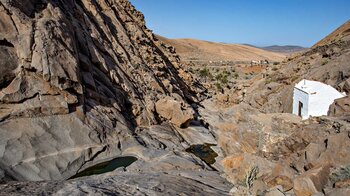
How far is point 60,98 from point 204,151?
34.6 feet

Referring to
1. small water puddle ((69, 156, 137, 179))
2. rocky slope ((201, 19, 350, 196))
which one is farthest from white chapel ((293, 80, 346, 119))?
small water puddle ((69, 156, 137, 179))

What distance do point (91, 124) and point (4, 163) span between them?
18.7ft

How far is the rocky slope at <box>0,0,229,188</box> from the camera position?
17.1 m

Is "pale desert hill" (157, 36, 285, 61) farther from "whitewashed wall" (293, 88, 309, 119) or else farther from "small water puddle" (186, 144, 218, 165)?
"whitewashed wall" (293, 88, 309, 119)

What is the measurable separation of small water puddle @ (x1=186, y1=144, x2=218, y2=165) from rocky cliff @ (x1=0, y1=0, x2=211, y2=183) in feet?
8.71

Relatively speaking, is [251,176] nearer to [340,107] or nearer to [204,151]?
[340,107]

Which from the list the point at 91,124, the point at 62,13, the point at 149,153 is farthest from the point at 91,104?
the point at 62,13

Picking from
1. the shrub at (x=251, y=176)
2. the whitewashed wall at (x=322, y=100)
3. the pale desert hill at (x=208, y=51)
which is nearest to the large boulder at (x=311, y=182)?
the shrub at (x=251, y=176)

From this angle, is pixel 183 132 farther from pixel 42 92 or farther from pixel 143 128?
pixel 42 92

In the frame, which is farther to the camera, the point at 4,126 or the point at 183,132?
the point at 183,132

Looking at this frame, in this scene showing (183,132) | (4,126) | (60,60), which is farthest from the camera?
(183,132)

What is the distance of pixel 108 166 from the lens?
726 inches

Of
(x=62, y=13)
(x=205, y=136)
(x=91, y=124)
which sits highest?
(x=62, y=13)

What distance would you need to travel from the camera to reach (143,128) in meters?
24.0
